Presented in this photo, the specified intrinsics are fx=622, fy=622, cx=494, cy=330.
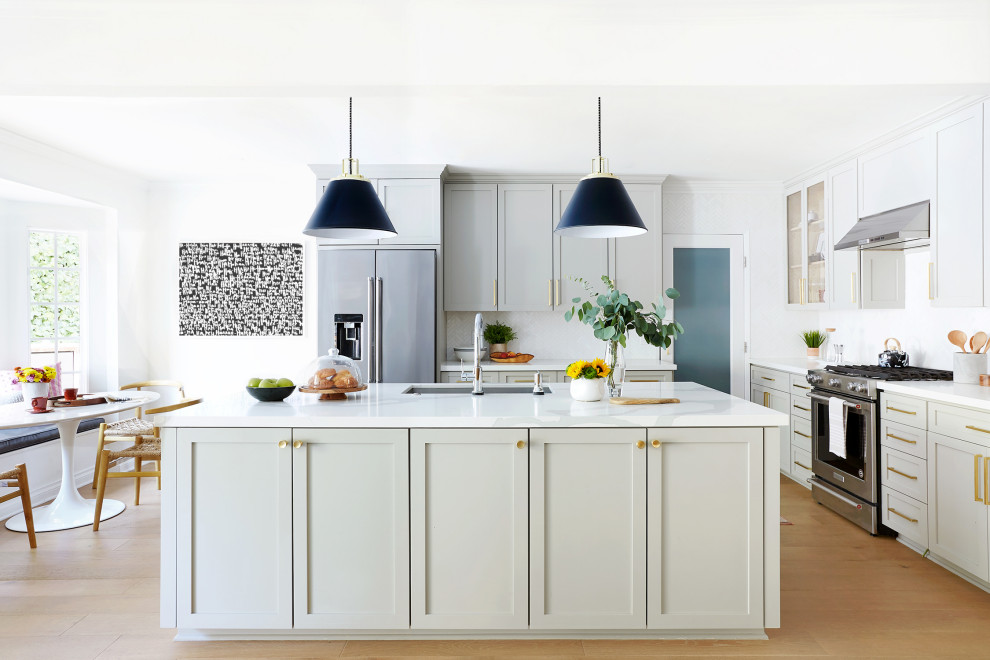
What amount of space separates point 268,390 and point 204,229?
330 cm

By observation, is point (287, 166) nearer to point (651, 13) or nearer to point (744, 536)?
point (651, 13)

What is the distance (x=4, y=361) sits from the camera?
4637 mm

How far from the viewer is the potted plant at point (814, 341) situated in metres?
5.18

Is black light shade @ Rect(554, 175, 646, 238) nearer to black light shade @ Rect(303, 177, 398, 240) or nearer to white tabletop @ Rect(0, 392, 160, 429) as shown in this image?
black light shade @ Rect(303, 177, 398, 240)

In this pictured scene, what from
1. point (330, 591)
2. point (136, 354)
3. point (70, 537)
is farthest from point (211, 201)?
point (330, 591)

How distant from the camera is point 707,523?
239 centimetres

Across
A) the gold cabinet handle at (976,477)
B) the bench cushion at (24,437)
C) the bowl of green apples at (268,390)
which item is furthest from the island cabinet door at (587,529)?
the bench cushion at (24,437)

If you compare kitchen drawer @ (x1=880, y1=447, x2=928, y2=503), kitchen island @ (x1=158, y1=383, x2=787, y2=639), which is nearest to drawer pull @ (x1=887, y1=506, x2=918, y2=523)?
kitchen drawer @ (x1=880, y1=447, x2=928, y2=503)

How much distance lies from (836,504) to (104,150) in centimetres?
550

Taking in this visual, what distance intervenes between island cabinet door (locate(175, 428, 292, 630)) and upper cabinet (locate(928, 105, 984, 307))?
349cm

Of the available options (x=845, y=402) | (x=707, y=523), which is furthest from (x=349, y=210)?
(x=845, y=402)

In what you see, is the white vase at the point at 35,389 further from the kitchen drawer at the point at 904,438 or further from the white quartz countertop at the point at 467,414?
the kitchen drawer at the point at 904,438

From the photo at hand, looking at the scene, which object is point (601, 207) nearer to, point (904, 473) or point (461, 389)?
point (461, 389)

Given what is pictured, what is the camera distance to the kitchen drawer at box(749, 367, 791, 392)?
186 inches
